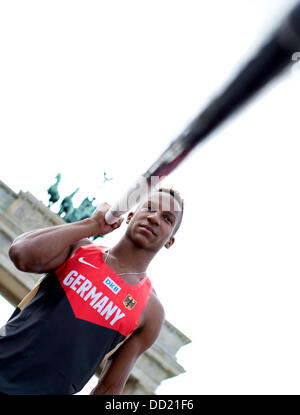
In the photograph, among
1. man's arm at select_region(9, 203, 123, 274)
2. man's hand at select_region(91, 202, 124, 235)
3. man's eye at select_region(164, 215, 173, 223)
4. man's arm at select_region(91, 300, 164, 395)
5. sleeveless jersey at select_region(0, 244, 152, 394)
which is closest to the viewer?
sleeveless jersey at select_region(0, 244, 152, 394)

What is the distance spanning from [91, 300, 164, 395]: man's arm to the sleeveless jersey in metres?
0.14

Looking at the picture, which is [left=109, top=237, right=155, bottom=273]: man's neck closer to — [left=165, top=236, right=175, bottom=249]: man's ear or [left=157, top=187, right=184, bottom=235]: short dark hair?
[left=165, top=236, right=175, bottom=249]: man's ear

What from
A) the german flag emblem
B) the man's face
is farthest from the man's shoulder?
the man's face

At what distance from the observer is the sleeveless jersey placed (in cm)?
182

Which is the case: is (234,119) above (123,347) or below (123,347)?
above

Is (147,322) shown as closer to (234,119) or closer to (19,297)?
(234,119)

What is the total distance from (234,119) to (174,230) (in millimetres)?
1737

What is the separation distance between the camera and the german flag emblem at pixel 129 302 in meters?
2.12

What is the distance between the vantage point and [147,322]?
2264mm

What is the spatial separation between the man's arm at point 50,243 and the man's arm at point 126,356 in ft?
2.09

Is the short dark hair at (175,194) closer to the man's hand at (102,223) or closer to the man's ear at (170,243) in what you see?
the man's ear at (170,243)

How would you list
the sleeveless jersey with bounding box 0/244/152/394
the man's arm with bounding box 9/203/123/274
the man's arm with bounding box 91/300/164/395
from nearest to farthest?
the sleeveless jersey with bounding box 0/244/152/394
the man's arm with bounding box 9/203/123/274
the man's arm with bounding box 91/300/164/395
